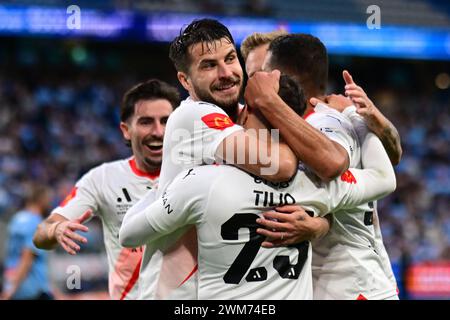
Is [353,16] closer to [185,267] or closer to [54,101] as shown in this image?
[54,101]

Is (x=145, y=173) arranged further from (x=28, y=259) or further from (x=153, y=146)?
(x=28, y=259)

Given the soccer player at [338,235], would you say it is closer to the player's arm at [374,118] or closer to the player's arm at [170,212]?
the player's arm at [374,118]

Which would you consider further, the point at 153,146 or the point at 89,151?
the point at 89,151

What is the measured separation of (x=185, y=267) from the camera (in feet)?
11.4

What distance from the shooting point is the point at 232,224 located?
3271 millimetres

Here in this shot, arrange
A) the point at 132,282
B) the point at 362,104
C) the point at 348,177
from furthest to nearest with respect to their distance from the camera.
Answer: the point at 132,282, the point at 362,104, the point at 348,177

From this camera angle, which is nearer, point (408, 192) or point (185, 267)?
point (185, 267)

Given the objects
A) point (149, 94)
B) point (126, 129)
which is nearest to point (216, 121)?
point (149, 94)

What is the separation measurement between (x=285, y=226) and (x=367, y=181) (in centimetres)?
62

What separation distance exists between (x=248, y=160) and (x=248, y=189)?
0.13m

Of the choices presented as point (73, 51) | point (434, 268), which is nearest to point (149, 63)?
point (73, 51)

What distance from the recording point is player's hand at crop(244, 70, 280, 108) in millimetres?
3332

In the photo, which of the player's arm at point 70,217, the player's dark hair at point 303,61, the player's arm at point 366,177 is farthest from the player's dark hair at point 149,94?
the player's arm at point 366,177

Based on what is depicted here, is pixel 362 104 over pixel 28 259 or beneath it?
over
